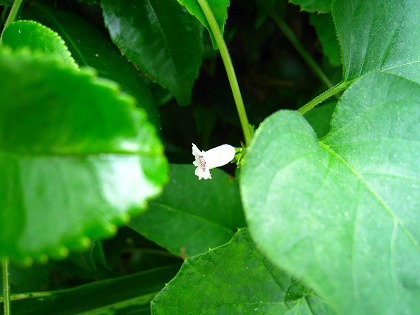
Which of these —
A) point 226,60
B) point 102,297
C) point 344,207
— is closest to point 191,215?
point 102,297

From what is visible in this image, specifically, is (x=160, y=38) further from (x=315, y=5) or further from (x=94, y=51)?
(x=315, y=5)

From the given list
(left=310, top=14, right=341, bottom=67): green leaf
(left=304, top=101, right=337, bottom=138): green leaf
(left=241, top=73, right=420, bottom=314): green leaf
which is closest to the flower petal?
(left=241, top=73, right=420, bottom=314): green leaf

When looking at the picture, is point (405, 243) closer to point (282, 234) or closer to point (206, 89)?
point (282, 234)

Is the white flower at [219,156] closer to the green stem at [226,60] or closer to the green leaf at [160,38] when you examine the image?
the green stem at [226,60]

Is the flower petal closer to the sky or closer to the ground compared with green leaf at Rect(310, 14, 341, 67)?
closer to the ground

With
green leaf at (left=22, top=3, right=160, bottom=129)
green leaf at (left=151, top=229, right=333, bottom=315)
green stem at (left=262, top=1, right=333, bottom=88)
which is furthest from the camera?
green stem at (left=262, top=1, right=333, bottom=88)

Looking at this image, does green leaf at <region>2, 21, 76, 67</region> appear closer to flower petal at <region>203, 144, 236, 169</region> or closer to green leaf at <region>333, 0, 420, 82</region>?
flower petal at <region>203, 144, 236, 169</region>
